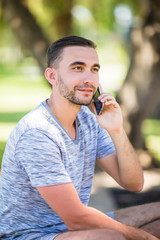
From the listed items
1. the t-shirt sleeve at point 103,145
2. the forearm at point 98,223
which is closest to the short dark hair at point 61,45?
the t-shirt sleeve at point 103,145

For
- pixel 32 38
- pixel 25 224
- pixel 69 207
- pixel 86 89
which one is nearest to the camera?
pixel 69 207

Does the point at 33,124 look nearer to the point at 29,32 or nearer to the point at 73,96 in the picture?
the point at 73,96

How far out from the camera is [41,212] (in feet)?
9.33

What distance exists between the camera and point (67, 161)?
289 centimetres

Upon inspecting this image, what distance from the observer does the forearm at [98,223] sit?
2672 millimetres

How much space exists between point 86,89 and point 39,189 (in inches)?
31.1

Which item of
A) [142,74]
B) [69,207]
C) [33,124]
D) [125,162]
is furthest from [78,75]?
[142,74]

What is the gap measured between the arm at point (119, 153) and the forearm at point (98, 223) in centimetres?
52

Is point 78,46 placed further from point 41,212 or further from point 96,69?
point 41,212

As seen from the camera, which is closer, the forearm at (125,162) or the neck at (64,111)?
the neck at (64,111)

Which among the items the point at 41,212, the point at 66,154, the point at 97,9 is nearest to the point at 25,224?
the point at 41,212

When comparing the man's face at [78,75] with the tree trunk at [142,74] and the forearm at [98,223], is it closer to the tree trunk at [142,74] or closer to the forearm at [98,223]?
the forearm at [98,223]

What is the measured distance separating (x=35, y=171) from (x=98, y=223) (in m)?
0.51

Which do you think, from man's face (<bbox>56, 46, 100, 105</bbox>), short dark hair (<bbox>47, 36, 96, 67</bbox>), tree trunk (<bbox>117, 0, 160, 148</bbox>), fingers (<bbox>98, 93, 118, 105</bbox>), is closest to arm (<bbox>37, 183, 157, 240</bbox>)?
man's face (<bbox>56, 46, 100, 105</bbox>)
